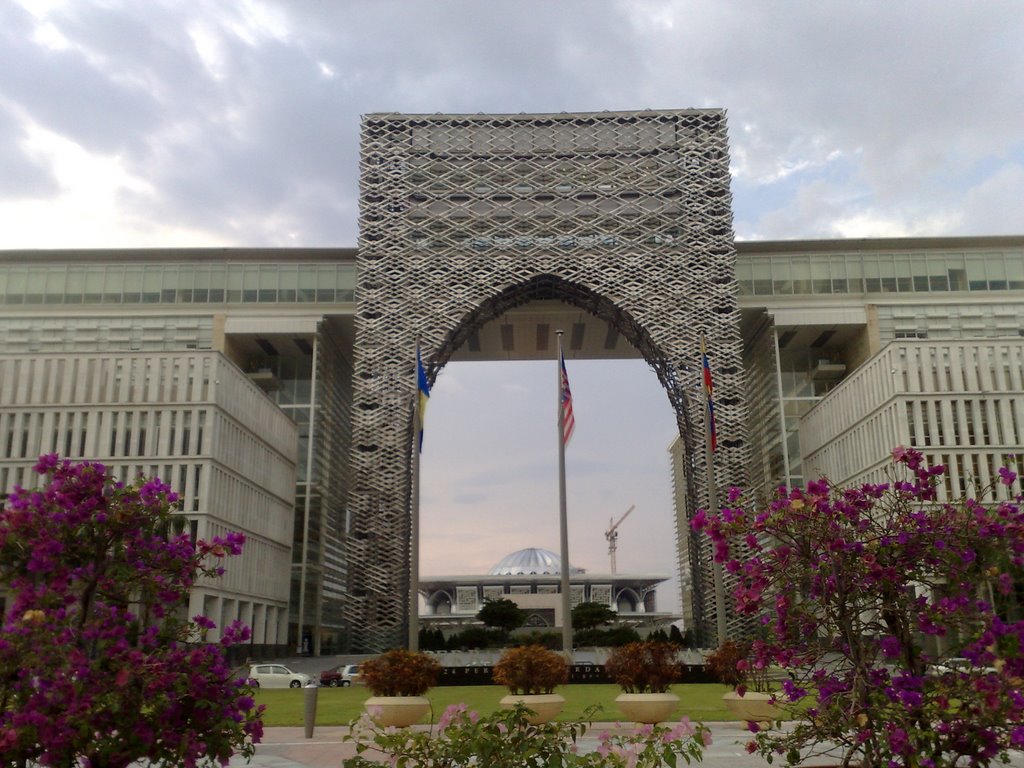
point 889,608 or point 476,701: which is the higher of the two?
point 889,608

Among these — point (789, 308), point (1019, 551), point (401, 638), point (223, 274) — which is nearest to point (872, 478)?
point (789, 308)

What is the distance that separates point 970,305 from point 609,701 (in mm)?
41937

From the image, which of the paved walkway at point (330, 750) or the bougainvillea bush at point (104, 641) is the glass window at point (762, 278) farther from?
the bougainvillea bush at point (104, 641)

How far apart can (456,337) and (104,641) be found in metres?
44.9

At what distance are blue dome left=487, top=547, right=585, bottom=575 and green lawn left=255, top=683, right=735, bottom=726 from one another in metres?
79.2

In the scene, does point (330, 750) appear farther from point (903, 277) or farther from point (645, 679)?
point (903, 277)

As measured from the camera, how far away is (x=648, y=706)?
62.4 ft

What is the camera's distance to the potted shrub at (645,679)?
1909 centimetres

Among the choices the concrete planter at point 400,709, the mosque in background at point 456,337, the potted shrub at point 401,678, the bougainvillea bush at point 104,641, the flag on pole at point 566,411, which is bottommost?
the concrete planter at point 400,709

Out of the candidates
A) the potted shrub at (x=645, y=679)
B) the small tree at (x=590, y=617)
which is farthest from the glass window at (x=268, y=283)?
the potted shrub at (x=645, y=679)

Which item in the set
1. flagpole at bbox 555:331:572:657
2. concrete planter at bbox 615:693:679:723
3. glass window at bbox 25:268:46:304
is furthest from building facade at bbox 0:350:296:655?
concrete planter at bbox 615:693:679:723

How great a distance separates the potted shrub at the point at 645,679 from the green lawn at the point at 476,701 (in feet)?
2.75

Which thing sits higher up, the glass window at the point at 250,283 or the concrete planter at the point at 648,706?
the glass window at the point at 250,283

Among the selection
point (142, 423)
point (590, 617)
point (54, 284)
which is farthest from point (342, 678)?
point (590, 617)
